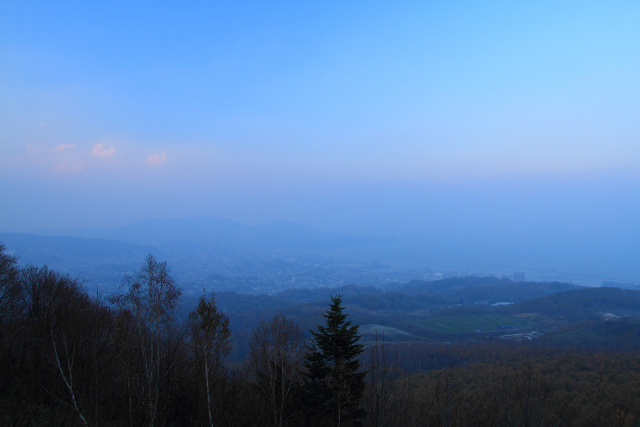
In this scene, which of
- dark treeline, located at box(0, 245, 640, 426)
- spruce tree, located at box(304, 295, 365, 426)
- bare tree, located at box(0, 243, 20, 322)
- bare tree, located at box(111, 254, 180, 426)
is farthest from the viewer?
bare tree, located at box(0, 243, 20, 322)

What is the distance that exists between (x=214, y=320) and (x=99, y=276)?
3121 inches

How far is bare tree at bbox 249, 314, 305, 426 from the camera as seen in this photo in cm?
1134

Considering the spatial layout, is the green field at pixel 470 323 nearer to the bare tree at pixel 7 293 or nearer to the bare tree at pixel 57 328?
the bare tree at pixel 57 328

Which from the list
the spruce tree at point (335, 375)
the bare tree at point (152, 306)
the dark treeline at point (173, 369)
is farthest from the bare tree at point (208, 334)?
the spruce tree at point (335, 375)

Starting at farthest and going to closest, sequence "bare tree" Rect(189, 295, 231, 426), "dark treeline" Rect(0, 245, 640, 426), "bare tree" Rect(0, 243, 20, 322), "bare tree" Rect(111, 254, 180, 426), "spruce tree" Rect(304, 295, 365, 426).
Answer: "bare tree" Rect(0, 243, 20, 322)
"spruce tree" Rect(304, 295, 365, 426)
"bare tree" Rect(111, 254, 180, 426)
"dark treeline" Rect(0, 245, 640, 426)
"bare tree" Rect(189, 295, 231, 426)

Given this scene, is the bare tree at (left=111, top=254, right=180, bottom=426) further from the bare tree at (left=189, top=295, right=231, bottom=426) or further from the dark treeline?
the bare tree at (left=189, top=295, right=231, bottom=426)

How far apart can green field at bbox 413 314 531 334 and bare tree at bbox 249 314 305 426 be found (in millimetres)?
50812

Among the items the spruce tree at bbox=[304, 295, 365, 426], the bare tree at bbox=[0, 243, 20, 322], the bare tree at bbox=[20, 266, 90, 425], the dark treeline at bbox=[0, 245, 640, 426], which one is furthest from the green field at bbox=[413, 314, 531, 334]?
the bare tree at bbox=[0, 243, 20, 322]

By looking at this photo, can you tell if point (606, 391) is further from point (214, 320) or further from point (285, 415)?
point (214, 320)

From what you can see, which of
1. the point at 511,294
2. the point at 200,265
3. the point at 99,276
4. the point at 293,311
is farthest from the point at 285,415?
the point at 200,265

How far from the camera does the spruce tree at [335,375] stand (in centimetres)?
1124

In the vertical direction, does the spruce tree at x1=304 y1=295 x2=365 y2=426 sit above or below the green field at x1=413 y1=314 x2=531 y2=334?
above

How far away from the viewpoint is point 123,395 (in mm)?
11883

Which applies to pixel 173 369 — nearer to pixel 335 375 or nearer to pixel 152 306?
pixel 152 306
